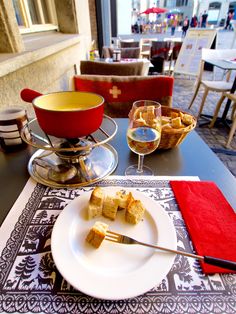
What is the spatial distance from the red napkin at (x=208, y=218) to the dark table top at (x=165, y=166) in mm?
34

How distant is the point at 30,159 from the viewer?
526mm

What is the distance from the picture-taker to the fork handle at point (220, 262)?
0.27 m

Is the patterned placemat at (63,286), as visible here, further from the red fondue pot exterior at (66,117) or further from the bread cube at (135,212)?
the red fondue pot exterior at (66,117)

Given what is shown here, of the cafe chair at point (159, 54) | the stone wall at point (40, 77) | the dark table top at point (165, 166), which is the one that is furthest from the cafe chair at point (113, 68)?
the cafe chair at point (159, 54)

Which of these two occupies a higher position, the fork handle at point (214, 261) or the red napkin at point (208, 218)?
the fork handle at point (214, 261)

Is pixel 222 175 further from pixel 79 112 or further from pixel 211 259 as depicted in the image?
pixel 79 112

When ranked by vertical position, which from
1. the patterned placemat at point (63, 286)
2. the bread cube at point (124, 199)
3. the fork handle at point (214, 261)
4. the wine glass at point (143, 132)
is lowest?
the patterned placemat at point (63, 286)

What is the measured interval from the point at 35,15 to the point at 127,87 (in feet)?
3.02

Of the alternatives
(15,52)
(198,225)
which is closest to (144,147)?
(198,225)

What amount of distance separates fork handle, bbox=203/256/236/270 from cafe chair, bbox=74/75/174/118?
92 centimetres

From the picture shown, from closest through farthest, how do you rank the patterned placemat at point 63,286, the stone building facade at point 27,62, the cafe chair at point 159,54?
the patterned placemat at point 63,286 → the stone building facade at point 27,62 → the cafe chair at point 159,54

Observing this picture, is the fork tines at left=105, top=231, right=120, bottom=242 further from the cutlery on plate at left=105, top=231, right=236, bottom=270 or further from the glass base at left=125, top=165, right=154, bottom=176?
the glass base at left=125, top=165, right=154, bottom=176

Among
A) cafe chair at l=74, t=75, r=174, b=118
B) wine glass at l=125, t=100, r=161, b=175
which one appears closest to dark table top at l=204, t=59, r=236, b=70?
cafe chair at l=74, t=75, r=174, b=118

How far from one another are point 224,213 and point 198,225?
6cm
